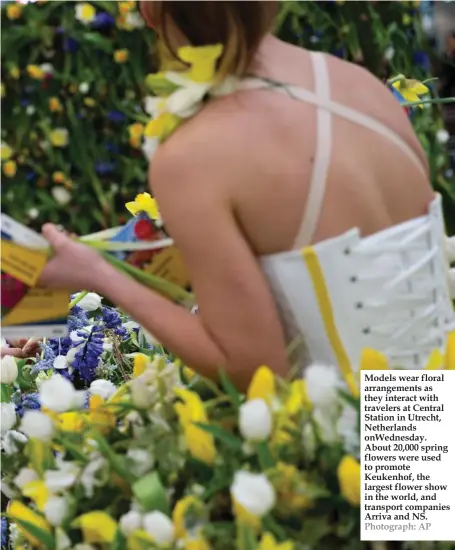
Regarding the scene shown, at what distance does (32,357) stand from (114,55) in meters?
0.76

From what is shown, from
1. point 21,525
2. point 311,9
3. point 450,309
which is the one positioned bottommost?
point 21,525

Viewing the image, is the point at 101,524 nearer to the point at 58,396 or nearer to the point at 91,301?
the point at 58,396

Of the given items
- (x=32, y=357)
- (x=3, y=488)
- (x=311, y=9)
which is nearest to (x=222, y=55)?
(x=311, y=9)

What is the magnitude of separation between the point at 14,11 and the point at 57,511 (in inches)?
21.8

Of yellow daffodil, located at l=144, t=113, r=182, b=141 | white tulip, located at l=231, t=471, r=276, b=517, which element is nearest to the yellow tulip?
yellow daffodil, located at l=144, t=113, r=182, b=141

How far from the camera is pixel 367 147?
2.52ft

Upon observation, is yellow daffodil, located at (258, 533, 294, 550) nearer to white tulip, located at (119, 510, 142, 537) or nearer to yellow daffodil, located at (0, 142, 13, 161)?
white tulip, located at (119, 510, 142, 537)

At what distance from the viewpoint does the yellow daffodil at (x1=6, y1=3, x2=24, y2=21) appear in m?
0.87

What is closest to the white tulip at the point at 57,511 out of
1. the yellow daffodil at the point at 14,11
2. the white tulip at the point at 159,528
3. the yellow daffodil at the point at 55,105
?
the white tulip at the point at 159,528

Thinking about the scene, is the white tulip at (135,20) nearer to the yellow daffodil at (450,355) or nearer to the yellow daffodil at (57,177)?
the yellow daffodil at (57,177)

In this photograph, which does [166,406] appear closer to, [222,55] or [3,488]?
[3,488]

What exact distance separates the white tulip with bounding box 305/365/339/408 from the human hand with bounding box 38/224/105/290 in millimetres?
246

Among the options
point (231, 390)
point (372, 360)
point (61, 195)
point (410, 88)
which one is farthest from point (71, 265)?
point (410, 88)

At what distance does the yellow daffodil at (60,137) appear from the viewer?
2.92ft
